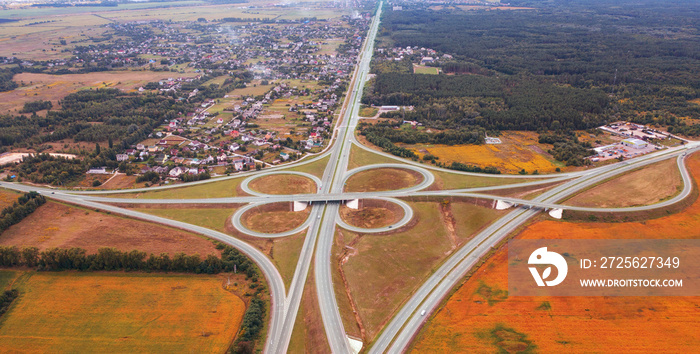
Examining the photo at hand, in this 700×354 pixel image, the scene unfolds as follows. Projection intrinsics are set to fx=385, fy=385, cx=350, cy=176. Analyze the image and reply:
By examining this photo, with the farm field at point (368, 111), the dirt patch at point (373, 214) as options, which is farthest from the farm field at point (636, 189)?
the farm field at point (368, 111)

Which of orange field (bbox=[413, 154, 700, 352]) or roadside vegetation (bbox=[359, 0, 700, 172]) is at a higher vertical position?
roadside vegetation (bbox=[359, 0, 700, 172])

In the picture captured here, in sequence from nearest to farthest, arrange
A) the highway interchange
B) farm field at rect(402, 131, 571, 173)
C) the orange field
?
the orange field < the highway interchange < farm field at rect(402, 131, 571, 173)

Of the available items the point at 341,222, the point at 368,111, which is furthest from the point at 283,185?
the point at 368,111

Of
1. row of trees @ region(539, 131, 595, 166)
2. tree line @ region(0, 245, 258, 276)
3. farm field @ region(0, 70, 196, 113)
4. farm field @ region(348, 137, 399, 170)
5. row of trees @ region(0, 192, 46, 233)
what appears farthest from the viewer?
farm field @ region(0, 70, 196, 113)

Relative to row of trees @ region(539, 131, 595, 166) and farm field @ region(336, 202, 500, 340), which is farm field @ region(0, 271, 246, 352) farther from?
row of trees @ region(539, 131, 595, 166)

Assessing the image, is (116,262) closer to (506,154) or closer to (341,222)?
(341,222)

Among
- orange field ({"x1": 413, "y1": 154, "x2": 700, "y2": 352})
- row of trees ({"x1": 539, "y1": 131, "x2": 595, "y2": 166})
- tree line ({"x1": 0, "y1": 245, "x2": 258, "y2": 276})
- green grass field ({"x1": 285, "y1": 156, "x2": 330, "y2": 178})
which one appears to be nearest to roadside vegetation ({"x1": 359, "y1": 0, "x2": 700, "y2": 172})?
row of trees ({"x1": 539, "y1": 131, "x2": 595, "y2": 166})

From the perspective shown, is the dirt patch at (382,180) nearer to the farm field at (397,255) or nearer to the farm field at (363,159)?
the farm field at (363,159)

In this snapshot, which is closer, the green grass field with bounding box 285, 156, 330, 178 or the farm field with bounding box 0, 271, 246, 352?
the farm field with bounding box 0, 271, 246, 352
